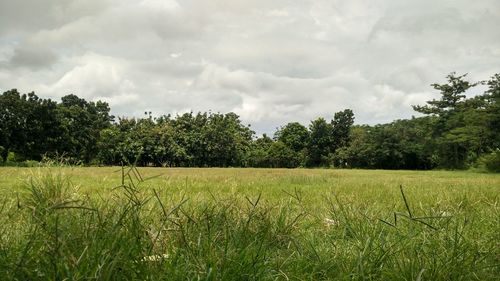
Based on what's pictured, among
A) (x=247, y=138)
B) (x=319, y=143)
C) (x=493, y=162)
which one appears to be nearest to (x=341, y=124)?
(x=319, y=143)

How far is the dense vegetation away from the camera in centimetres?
4897

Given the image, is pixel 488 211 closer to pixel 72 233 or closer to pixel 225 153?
pixel 72 233

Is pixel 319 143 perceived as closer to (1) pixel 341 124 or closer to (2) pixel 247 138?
(1) pixel 341 124

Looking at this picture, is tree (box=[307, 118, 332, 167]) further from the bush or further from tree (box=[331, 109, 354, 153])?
the bush

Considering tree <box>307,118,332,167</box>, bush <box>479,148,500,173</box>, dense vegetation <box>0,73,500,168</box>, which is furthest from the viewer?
tree <box>307,118,332,167</box>

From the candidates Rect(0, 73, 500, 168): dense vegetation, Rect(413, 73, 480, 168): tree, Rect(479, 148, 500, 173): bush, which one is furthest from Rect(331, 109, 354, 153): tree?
Rect(479, 148, 500, 173): bush

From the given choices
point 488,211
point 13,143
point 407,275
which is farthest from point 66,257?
point 13,143

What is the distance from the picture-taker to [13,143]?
48.9 m

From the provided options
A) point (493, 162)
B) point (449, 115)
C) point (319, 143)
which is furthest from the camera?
point (319, 143)

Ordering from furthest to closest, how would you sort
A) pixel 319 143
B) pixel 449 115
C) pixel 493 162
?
1. pixel 319 143
2. pixel 449 115
3. pixel 493 162

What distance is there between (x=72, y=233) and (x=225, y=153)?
74395 millimetres

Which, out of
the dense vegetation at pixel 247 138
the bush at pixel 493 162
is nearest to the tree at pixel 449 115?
the dense vegetation at pixel 247 138

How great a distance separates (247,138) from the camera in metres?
90.3

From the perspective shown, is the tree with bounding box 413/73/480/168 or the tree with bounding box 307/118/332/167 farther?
the tree with bounding box 307/118/332/167
